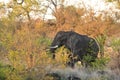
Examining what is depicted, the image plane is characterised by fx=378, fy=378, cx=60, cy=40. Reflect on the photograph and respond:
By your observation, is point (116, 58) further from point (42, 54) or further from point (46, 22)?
point (46, 22)

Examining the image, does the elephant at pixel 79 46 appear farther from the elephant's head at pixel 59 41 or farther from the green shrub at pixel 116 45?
the green shrub at pixel 116 45

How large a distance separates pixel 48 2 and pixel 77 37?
20531 millimetres

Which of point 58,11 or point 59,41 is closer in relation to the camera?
point 59,41

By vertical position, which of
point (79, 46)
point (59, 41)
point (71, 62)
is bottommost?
point (71, 62)

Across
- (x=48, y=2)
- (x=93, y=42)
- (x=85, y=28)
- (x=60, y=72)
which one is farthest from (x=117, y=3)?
(x=60, y=72)

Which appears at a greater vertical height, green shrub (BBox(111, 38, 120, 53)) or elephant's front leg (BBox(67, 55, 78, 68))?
green shrub (BBox(111, 38, 120, 53))

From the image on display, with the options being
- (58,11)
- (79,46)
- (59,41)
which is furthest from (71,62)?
(58,11)

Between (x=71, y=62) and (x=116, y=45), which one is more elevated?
(x=116, y=45)

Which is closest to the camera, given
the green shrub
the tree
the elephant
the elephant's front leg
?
the green shrub

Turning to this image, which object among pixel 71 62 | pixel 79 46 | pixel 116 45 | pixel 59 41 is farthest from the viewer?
pixel 59 41

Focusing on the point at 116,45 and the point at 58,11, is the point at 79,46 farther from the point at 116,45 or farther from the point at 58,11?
the point at 58,11

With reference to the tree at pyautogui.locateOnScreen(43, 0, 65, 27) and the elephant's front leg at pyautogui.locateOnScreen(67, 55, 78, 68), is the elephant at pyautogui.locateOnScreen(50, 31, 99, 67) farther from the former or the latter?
the tree at pyautogui.locateOnScreen(43, 0, 65, 27)

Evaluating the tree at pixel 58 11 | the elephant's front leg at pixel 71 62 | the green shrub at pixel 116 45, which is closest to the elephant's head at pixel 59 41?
the elephant's front leg at pixel 71 62

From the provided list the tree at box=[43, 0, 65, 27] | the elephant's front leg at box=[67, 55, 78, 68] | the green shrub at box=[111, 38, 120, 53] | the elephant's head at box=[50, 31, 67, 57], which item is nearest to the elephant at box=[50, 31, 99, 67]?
the elephant's head at box=[50, 31, 67, 57]
